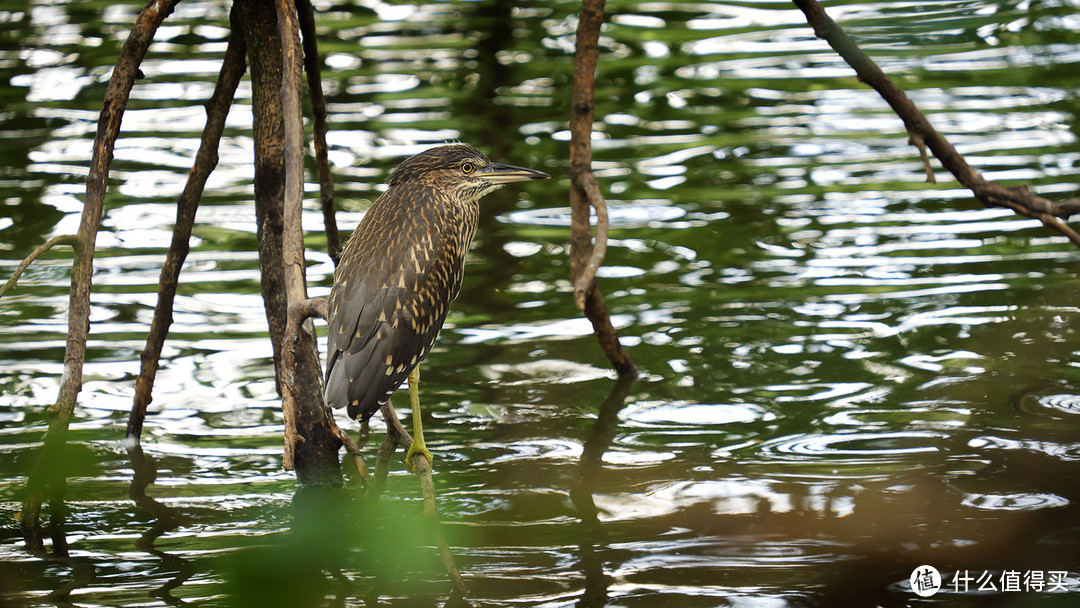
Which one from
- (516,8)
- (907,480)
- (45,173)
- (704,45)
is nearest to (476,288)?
(907,480)

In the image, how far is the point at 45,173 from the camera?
7766mm

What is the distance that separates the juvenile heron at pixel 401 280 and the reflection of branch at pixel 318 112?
0.34m

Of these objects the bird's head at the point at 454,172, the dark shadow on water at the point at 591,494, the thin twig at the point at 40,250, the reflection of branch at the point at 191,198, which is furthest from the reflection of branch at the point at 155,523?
the bird's head at the point at 454,172

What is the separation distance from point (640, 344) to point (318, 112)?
2.09 m

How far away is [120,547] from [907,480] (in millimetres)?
2806

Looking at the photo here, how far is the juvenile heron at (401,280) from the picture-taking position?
11.1 feet

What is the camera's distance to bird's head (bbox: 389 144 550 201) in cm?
405

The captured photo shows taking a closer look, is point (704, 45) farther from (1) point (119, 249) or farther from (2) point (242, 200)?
(1) point (119, 249)
